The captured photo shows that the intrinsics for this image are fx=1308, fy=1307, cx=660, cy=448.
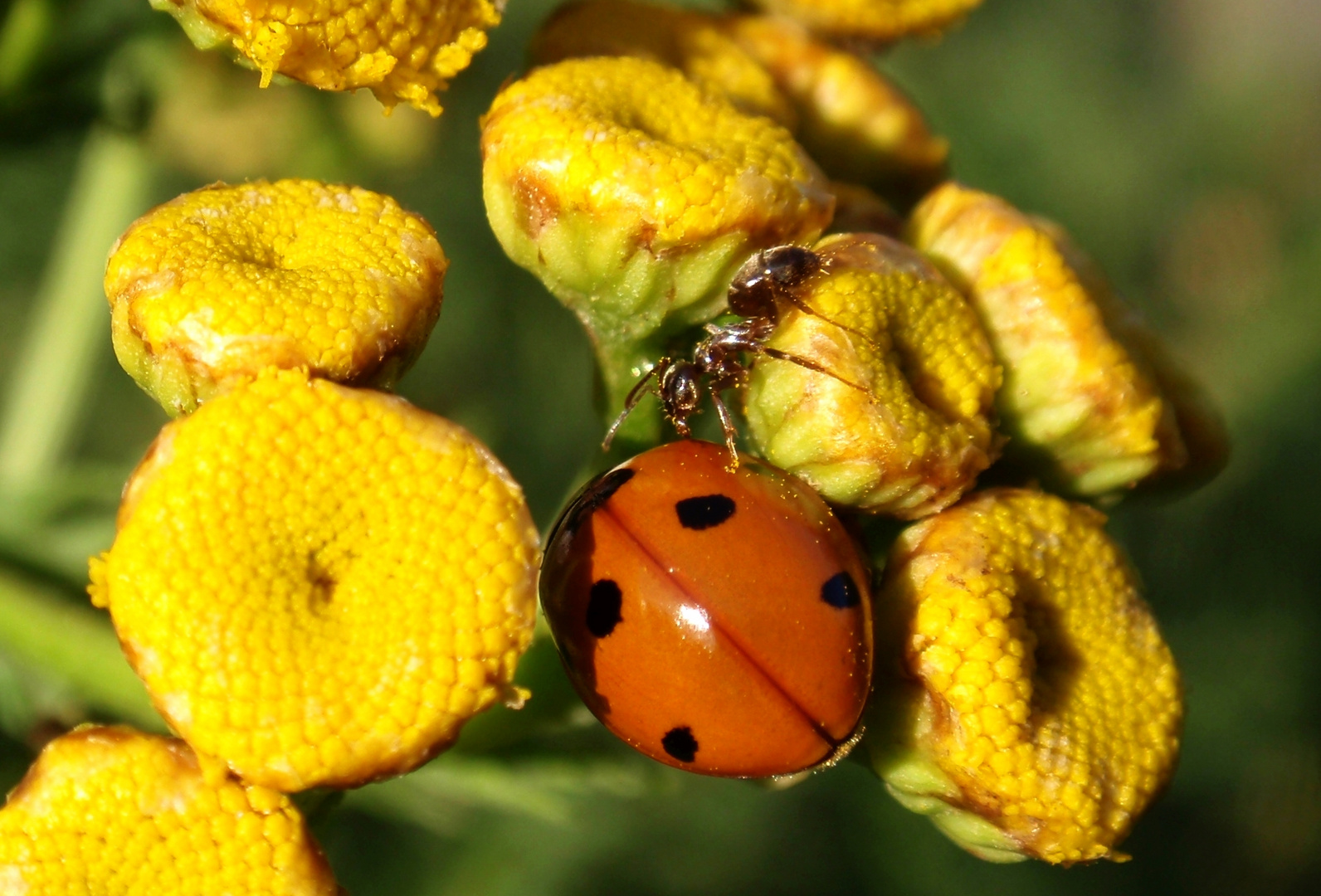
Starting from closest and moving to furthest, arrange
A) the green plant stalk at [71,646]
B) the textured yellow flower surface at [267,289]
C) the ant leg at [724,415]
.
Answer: the textured yellow flower surface at [267,289]
the ant leg at [724,415]
the green plant stalk at [71,646]

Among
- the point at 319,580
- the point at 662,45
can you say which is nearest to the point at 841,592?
the point at 319,580

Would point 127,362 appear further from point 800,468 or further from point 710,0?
point 710,0

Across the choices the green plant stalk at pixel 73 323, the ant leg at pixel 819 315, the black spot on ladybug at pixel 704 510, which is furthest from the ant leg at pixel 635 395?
the green plant stalk at pixel 73 323

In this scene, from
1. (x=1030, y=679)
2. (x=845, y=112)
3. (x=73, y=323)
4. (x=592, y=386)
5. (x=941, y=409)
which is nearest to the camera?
(x=1030, y=679)

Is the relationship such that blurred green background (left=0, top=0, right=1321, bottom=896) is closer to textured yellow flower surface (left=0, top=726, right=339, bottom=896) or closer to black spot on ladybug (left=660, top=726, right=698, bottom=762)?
textured yellow flower surface (left=0, top=726, right=339, bottom=896)

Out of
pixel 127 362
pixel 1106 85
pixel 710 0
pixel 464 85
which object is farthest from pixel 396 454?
pixel 1106 85

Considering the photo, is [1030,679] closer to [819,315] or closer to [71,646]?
[819,315]

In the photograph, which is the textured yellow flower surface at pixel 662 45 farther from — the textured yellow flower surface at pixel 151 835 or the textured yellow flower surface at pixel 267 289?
the textured yellow flower surface at pixel 151 835
